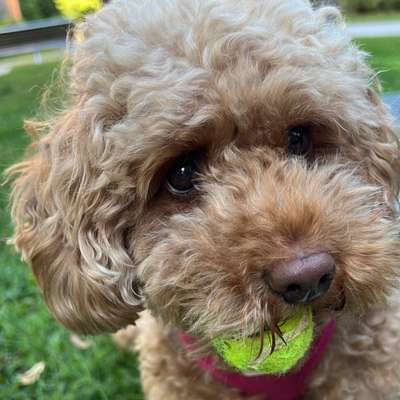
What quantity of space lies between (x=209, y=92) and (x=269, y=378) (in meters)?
1.03

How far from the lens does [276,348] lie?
74.0 inches

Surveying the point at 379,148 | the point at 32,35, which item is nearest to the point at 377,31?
the point at 32,35

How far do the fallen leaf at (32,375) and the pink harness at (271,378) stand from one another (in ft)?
3.70

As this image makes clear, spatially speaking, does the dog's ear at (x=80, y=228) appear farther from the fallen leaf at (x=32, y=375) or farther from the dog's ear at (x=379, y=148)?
the fallen leaf at (x=32, y=375)

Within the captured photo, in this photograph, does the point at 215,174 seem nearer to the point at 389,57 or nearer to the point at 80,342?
the point at 80,342

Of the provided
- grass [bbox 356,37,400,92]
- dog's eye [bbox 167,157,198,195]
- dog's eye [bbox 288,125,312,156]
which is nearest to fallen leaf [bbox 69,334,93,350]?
dog's eye [bbox 167,157,198,195]

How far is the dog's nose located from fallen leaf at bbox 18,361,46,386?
1900 mm

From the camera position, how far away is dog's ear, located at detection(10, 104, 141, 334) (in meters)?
1.97

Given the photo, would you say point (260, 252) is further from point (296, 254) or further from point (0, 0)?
point (0, 0)

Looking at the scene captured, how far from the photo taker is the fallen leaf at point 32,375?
3117 mm

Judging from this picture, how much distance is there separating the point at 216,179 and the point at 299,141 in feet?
0.97

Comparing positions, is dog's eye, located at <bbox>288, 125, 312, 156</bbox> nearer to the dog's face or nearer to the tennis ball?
the dog's face

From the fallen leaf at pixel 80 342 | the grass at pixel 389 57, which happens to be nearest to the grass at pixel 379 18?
the grass at pixel 389 57

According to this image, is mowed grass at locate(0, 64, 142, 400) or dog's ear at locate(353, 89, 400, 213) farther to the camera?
mowed grass at locate(0, 64, 142, 400)
